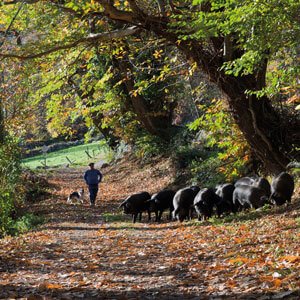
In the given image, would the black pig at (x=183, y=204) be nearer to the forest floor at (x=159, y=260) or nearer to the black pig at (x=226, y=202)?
the forest floor at (x=159, y=260)

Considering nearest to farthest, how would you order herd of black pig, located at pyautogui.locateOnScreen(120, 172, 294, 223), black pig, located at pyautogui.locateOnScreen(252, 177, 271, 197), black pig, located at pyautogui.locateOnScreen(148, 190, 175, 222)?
herd of black pig, located at pyautogui.locateOnScreen(120, 172, 294, 223)
black pig, located at pyautogui.locateOnScreen(252, 177, 271, 197)
black pig, located at pyautogui.locateOnScreen(148, 190, 175, 222)

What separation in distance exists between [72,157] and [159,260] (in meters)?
48.6

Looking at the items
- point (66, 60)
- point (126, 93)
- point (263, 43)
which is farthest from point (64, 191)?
point (263, 43)

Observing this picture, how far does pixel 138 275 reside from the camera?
8.63m

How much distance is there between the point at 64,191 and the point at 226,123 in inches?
611

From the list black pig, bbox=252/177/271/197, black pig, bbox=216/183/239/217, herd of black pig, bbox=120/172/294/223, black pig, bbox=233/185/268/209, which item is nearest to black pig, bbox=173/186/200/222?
herd of black pig, bbox=120/172/294/223

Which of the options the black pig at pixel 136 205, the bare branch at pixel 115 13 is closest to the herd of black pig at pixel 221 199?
the black pig at pixel 136 205

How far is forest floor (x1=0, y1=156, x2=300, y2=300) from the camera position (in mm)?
7168

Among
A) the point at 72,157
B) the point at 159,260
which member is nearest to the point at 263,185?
the point at 159,260

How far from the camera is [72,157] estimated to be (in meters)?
58.0

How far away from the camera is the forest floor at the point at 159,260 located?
7.17 metres

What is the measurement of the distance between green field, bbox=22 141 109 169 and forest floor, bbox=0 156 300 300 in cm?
3499

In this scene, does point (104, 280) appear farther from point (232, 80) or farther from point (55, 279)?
point (232, 80)

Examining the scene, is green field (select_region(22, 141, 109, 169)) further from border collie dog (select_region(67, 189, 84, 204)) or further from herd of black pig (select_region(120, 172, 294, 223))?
herd of black pig (select_region(120, 172, 294, 223))
